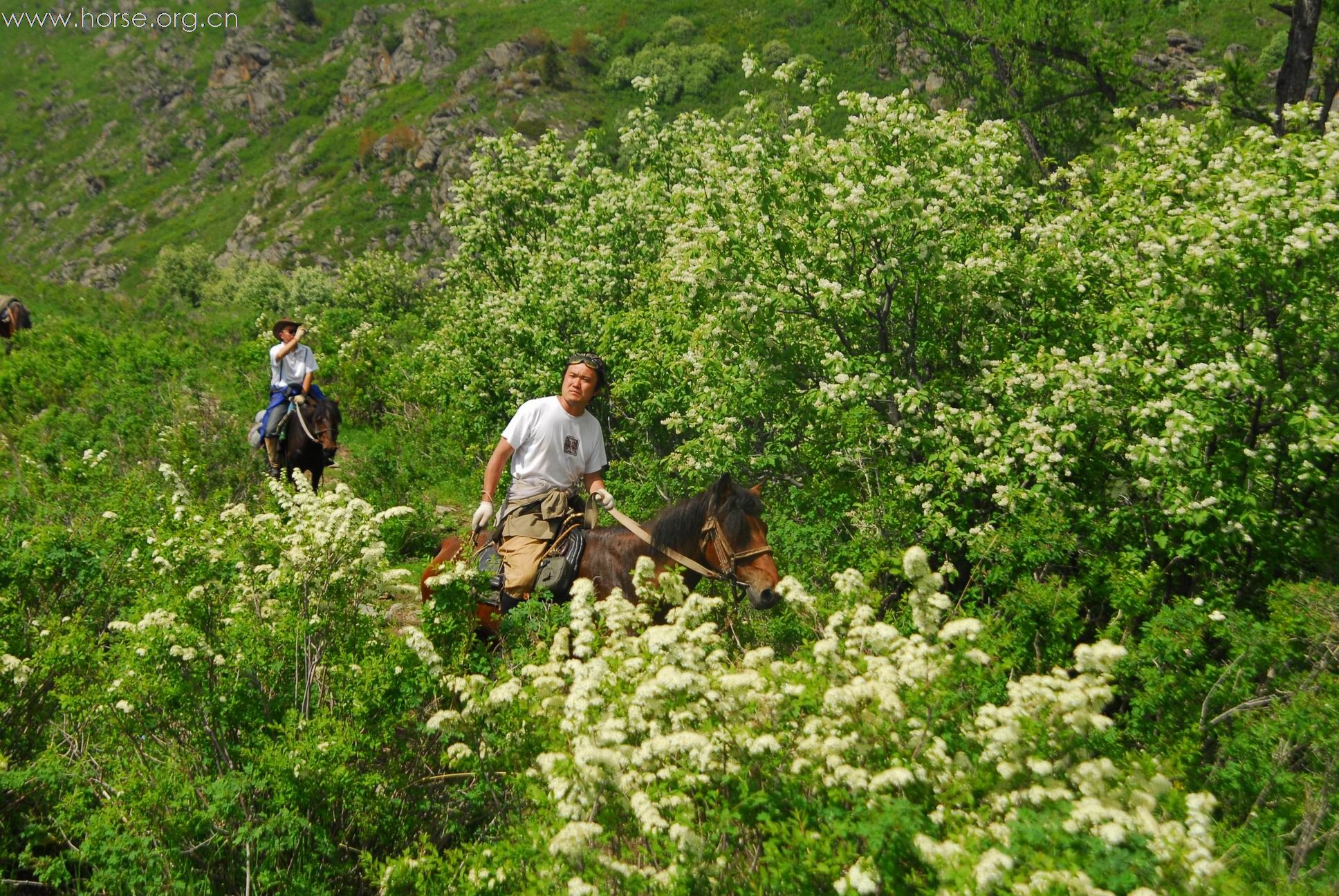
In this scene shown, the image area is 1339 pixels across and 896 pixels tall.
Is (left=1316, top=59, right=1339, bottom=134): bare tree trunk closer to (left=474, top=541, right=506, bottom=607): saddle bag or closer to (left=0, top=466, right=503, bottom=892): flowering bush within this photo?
(left=474, top=541, right=506, bottom=607): saddle bag

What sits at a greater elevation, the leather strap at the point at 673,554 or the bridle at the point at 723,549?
the bridle at the point at 723,549

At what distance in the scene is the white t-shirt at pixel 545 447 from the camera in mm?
8156

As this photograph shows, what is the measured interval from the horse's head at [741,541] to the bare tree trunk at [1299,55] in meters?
11.4

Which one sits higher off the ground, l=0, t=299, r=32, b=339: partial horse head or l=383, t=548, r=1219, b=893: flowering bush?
l=383, t=548, r=1219, b=893: flowering bush

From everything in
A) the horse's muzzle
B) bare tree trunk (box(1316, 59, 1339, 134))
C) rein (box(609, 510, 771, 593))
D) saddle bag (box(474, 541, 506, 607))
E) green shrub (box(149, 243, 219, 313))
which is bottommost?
green shrub (box(149, 243, 219, 313))

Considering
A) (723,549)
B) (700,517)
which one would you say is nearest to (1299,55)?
(700,517)

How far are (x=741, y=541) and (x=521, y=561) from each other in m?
1.97

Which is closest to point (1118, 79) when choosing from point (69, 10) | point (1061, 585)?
point (1061, 585)

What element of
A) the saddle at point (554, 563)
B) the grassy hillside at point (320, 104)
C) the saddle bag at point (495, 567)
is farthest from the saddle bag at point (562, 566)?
the grassy hillside at point (320, 104)

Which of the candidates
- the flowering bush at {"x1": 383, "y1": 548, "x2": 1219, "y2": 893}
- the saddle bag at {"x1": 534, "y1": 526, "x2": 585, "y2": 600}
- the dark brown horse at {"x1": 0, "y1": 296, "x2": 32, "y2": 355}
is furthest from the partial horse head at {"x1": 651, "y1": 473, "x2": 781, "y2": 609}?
the dark brown horse at {"x1": 0, "y1": 296, "x2": 32, "y2": 355}

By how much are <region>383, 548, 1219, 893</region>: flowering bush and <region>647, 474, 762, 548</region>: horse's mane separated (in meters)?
2.15

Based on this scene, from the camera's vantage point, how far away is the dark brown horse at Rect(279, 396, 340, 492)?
540 inches

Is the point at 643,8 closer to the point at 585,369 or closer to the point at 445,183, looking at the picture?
the point at 445,183

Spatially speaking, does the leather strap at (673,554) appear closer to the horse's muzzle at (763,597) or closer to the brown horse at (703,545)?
the brown horse at (703,545)
